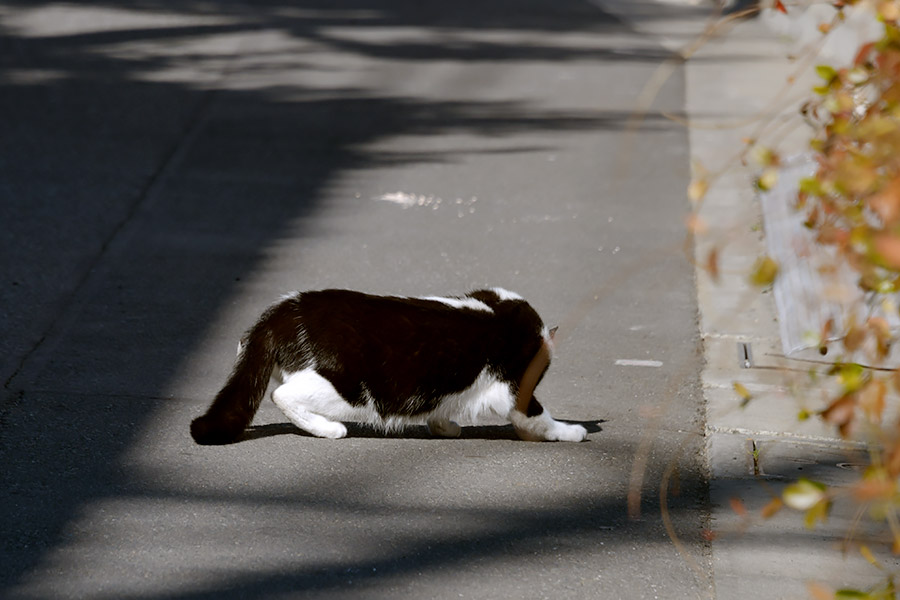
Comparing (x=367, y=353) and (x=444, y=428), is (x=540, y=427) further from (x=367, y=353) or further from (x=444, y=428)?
(x=367, y=353)

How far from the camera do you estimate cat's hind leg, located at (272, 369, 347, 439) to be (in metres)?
4.55

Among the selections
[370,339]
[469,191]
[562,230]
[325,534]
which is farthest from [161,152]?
[325,534]

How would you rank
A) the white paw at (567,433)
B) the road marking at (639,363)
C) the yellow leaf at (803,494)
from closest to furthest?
1. the yellow leaf at (803,494)
2. the white paw at (567,433)
3. the road marking at (639,363)

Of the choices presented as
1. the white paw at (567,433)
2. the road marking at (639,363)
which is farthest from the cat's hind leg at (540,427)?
the road marking at (639,363)

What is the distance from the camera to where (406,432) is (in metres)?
5.04

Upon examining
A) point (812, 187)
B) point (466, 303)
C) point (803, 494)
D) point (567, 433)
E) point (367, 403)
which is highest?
point (812, 187)

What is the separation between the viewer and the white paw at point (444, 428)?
4.93m

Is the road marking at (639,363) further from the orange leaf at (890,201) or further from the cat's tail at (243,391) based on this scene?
the orange leaf at (890,201)

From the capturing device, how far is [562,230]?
25.3ft

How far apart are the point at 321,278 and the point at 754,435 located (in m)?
2.70

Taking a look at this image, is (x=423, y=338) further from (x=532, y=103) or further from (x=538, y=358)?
(x=532, y=103)

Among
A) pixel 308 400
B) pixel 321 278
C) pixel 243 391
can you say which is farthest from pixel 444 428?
pixel 321 278

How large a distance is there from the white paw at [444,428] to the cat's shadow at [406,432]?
1.0 inches

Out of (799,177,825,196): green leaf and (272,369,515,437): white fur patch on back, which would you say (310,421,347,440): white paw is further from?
(799,177,825,196): green leaf
